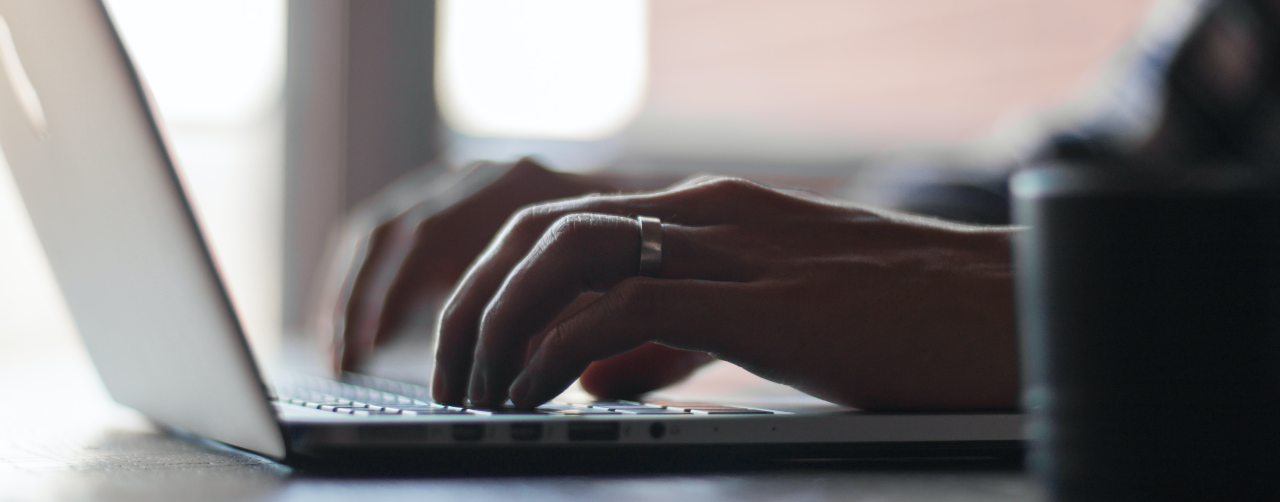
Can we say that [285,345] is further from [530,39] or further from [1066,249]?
[1066,249]

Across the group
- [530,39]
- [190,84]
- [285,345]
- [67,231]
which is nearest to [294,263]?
[190,84]

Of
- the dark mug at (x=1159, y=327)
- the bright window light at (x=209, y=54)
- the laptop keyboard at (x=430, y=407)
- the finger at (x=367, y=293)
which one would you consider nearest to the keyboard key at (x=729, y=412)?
the laptop keyboard at (x=430, y=407)

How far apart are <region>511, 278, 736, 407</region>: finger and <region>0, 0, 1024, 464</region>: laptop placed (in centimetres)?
3

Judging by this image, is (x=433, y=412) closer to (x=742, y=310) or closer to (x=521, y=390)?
(x=521, y=390)

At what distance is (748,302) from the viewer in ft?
1.68

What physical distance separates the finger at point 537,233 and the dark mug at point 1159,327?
327mm

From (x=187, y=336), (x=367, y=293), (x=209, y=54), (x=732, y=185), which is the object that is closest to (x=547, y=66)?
(x=209, y=54)

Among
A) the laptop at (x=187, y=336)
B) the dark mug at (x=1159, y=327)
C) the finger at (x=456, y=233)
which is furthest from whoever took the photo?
the finger at (x=456, y=233)

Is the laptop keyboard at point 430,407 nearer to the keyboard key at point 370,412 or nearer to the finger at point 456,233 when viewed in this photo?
the keyboard key at point 370,412

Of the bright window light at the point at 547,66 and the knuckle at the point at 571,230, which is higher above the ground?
the bright window light at the point at 547,66

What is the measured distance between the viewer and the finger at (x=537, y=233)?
542 millimetres

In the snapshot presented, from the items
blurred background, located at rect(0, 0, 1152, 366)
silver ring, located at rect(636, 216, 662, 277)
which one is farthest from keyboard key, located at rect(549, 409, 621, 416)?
blurred background, located at rect(0, 0, 1152, 366)

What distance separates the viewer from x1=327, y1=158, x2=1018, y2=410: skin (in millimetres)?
500

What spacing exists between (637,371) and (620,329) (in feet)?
0.46
